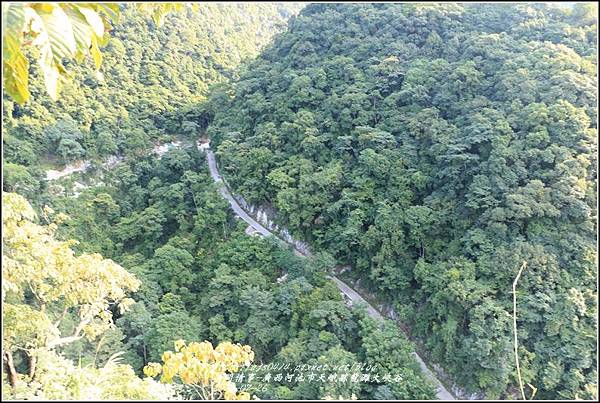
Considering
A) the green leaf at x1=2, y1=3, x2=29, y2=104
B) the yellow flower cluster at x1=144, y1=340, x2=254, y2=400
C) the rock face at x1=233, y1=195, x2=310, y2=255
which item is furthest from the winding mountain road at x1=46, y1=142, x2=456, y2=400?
the green leaf at x1=2, y1=3, x2=29, y2=104

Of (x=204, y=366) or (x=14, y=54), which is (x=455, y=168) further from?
(x=14, y=54)

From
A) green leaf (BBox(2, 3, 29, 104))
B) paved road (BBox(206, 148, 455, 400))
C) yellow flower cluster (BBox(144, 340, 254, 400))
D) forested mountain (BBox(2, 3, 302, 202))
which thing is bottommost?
paved road (BBox(206, 148, 455, 400))

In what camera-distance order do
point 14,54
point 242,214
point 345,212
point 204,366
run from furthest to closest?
1. point 242,214
2. point 345,212
3. point 204,366
4. point 14,54

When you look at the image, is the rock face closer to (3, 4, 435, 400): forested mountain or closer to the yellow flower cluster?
(3, 4, 435, 400): forested mountain

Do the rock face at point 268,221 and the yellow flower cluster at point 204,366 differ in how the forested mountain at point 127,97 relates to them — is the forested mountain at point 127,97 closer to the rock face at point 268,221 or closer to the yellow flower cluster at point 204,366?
the rock face at point 268,221

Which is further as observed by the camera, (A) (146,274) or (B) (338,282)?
(B) (338,282)

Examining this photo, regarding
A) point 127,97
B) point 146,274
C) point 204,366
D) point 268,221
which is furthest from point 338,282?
point 127,97
